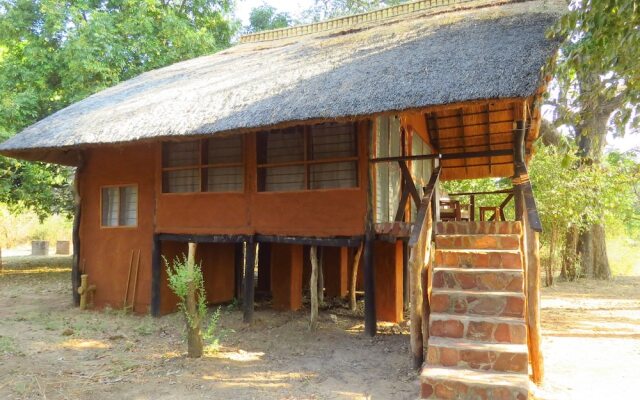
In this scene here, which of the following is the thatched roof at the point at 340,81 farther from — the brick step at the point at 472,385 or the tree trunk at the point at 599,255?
the tree trunk at the point at 599,255

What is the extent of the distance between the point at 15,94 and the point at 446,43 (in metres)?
10.5

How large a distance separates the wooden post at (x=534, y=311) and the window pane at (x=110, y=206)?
681cm

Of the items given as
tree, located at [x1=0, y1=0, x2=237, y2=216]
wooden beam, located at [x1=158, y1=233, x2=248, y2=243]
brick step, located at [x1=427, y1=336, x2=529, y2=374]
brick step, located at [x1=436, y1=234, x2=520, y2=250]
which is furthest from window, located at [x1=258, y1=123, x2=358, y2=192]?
tree, located at [x1=0, y1=0, x2=237, y2=216]

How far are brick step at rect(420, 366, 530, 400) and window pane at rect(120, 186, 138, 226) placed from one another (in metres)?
6.05

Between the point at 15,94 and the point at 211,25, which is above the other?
the point at 211,25

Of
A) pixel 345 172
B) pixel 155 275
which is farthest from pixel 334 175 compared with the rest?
pixel 155 275

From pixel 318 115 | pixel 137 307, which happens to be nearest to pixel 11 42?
pixel 137 307

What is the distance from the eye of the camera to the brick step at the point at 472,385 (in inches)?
138

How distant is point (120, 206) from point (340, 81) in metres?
4.60

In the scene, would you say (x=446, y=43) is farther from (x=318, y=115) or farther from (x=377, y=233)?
(x=377, y=233)

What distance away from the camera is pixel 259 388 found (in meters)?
4.45

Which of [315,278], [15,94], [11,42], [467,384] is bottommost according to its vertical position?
[467,384]

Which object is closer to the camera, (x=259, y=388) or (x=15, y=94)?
(x=259, y=388)

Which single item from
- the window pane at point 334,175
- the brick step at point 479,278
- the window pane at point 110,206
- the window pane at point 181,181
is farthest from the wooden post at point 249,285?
the brick step at point 479,278
